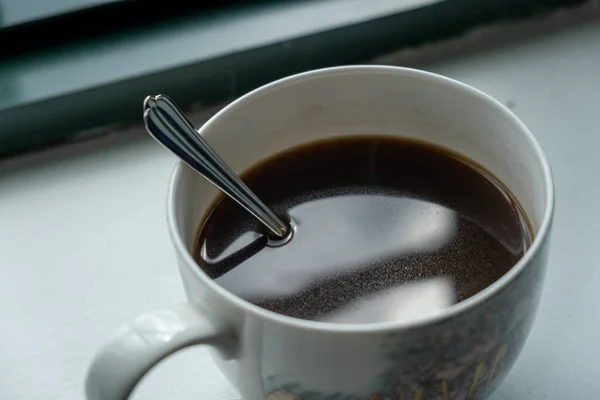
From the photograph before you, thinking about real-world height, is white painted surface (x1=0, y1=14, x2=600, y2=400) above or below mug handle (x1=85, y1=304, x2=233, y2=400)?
below

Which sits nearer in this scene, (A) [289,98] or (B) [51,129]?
(A) [289,98]

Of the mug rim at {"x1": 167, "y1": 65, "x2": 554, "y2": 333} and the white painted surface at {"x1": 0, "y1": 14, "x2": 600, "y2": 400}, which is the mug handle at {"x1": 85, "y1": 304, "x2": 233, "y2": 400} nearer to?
the mug rim at {"x1": 167, "y1": 65, "x2": 554, "y2": 333}

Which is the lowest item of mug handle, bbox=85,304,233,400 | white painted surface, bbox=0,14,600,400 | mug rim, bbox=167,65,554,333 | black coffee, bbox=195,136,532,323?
white painted surface, bbox=0,14,600,400

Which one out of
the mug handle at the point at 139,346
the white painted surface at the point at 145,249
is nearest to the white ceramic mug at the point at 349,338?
the mug handle at the point at 139,346

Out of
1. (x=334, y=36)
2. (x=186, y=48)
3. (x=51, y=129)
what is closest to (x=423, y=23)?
(x=334, y=36)

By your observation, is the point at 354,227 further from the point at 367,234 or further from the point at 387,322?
the point at 387,322

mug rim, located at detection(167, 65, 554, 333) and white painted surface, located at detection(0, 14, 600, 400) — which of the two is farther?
white painted surface, located at detection(0, 14, 600, 400)

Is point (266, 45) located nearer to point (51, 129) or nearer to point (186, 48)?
point (186, 48)

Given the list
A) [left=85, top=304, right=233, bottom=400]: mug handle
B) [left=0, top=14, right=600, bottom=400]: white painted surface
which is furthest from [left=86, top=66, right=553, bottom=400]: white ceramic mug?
[left=0, top=14, right=600, bottom=400]: white painted surface
